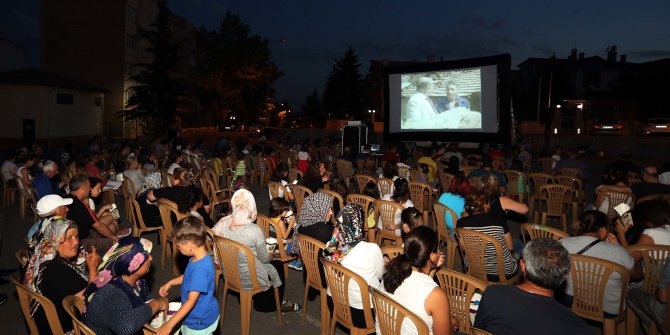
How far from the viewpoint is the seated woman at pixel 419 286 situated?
254 centimetres

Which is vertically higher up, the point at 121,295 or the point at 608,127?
the point at 608,127

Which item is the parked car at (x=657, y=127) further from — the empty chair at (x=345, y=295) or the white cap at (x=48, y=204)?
the white cap at (x=48, y=204)

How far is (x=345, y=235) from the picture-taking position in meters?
3.76

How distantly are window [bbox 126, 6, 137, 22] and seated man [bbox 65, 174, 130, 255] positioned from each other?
3070 centimetres

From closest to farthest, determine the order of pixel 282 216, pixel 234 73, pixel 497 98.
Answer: pixel 282 216, pixel 497 98, pixel 234 73

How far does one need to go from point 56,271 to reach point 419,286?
7.82 ft

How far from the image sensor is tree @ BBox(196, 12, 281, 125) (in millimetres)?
42625

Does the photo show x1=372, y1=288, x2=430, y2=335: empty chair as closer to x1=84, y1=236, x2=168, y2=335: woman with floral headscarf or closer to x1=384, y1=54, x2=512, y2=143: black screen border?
x1=84, y1=236, x2=168, y2=335: woman with floral headscarf

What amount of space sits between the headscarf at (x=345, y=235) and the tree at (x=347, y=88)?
147ft

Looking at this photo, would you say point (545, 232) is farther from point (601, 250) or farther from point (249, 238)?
point (249, 238)

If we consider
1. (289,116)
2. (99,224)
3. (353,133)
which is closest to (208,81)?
(289,116)

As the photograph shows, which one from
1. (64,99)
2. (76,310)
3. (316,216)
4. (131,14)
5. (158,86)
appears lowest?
(76,310)

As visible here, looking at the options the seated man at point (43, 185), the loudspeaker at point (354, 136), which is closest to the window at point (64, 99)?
the loudspeaker at point (354, 136)

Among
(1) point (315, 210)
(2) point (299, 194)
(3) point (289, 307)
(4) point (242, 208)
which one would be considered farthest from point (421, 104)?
(4) point (242, 208)
